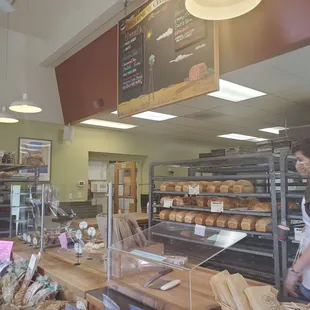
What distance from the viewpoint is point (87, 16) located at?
433cm

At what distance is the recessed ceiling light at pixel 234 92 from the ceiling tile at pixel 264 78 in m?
0.11

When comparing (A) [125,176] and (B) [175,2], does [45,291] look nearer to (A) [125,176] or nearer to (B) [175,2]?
(B) [175,2]

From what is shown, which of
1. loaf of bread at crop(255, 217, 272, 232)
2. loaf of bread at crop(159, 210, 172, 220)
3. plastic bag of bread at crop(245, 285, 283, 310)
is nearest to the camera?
plastic bag of bread at crop(245, 285, 283, 310)

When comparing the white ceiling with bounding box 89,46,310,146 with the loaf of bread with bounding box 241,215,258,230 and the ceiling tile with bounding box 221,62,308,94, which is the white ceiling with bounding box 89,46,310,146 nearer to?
the ceiling tile with bounding box 221,62,308,94

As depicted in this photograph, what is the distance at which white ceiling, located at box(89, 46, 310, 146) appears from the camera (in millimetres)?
3133

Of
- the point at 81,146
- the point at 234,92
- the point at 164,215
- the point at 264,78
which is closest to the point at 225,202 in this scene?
the point at 164,215

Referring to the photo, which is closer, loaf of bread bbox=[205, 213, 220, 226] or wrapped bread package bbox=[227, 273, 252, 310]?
wrapped bread package bbox=[227, 273, 252, 310]

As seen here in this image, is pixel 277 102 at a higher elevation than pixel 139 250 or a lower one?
higher

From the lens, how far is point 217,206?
2.45 m

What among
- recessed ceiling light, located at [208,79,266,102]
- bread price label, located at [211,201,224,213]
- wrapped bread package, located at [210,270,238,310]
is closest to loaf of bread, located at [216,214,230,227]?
bread price label, located at [211,201,224,213]

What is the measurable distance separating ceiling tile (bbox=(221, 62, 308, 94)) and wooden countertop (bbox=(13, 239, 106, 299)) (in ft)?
7.46

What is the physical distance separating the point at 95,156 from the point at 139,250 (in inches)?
219

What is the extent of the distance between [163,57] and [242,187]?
159cm

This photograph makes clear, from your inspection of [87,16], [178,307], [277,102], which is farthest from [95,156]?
[178,307]
